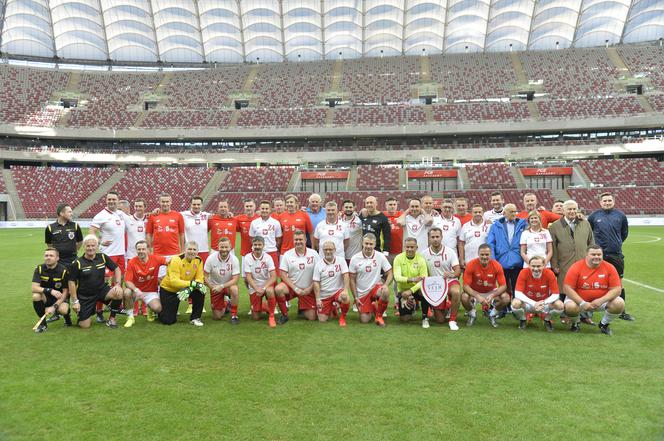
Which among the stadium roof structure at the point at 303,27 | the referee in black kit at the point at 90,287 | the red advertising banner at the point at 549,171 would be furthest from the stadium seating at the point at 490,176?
the referee in black kit at the point at 90,287

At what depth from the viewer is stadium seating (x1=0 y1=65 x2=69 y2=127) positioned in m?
51.9

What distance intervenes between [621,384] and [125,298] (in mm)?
7516

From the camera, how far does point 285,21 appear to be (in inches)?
2168

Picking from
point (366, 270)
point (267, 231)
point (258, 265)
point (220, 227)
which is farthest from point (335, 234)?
point (220, 227)

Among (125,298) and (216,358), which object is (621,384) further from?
(125,298)

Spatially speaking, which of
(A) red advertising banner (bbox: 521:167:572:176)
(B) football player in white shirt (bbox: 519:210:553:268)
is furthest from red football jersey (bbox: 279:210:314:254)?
(A) red advertising banner (bbox: 521:167:572:176)

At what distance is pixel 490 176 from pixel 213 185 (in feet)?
95.9

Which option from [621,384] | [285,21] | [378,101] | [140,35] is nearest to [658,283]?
[621,384]

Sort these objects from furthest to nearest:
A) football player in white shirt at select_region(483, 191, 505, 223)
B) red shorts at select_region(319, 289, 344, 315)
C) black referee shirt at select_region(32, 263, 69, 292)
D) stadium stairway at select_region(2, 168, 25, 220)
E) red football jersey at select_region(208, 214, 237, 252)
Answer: stadium stairway at select_region(2, 168, 25, 220), red football jersey at select_region(208, 214, 237, 252), football player in white shirt at select_region(483, 191, 505, 223), red shorts at select_region(319, 289, 344, 315), black referee shirt at select_region(32, 263, 69, 292)

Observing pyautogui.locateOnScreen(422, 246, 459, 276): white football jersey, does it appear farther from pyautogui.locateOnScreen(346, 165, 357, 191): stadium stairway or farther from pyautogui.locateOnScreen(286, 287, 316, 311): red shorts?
pyautogui.locateOnScreen(346, 165, 357, 191): stadium stairway

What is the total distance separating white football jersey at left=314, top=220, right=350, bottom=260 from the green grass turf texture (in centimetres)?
151

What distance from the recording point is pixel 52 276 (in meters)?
7.56

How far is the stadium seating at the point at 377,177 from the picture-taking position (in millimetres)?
46344

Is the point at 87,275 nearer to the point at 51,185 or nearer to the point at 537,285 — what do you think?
the point at 537,285
